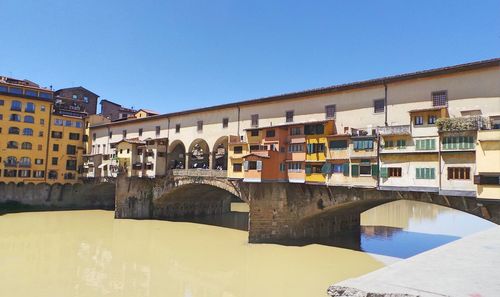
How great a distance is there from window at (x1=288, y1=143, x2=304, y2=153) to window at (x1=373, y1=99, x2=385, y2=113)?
6.84 metres

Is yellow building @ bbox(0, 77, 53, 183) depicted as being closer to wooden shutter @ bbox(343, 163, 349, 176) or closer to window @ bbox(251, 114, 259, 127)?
window @ bbox(251, 114, 259, 127)

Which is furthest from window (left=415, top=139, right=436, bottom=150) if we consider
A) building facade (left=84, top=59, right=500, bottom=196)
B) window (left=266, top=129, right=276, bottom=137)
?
window (left=266, top=129, right=276, bottom=137)

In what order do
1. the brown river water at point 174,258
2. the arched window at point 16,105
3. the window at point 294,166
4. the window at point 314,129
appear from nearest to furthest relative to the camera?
the brown river water at point 174,258 < the window at point 314,129 < the window at point 294,166 < the arched window at point 16,105

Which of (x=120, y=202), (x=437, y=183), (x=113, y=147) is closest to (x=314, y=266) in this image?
(x=437, y=183)

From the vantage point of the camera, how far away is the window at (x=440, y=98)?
24.1 m

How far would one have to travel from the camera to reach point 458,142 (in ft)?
71.6

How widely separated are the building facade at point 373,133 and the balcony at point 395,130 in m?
0.06

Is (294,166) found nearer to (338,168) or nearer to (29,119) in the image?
(338,168)

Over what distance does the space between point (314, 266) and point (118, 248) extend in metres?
18.0

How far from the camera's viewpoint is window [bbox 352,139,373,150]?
26219mm

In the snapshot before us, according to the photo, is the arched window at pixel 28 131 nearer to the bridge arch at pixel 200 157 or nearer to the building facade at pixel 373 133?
the bridge arch at pixel 200 157

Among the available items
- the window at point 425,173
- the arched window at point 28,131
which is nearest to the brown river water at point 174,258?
the window at point 425,173

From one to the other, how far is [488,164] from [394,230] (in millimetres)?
22138

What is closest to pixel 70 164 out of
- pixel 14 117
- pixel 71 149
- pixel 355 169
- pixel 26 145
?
pixel 71 149
